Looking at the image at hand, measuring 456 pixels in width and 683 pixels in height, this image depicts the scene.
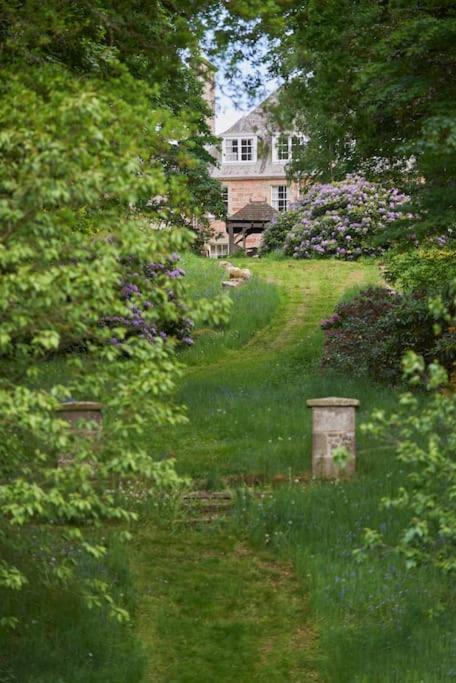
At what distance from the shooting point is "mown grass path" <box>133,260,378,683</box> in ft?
32.1

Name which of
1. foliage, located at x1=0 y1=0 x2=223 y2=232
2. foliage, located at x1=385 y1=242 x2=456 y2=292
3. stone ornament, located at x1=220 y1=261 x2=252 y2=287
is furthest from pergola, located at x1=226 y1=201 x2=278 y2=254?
foliage, located at x1=0 y1=0 x2=223 y2=232

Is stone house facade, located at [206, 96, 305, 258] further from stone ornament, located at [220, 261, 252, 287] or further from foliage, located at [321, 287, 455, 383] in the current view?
foliage, located at [321, 287, 455, 383]

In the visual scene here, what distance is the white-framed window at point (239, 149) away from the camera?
6188cm

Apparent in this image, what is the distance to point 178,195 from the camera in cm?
1054

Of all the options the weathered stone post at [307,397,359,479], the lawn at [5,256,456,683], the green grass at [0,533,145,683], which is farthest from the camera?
the weathered stone post at [307,397,359,479]

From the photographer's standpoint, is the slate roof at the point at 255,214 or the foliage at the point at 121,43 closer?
the foliage at the point at 121,43

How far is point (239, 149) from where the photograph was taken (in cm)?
6228

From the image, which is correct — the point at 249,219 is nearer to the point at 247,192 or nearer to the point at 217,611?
the point at 247,192

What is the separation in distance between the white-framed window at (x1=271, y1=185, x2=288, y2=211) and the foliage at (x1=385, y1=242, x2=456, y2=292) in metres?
36.8

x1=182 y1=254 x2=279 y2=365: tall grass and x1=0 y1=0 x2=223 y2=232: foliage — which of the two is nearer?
x1=0 y1=0 x2=223 y2=232: foliage

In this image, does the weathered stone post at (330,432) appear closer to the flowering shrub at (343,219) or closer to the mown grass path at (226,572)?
the mown grass path at (226,572)

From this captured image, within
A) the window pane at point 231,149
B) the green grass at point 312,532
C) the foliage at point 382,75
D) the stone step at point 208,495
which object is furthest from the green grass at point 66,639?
the window pane at point 231,149

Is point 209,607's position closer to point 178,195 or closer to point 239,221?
point 178,195

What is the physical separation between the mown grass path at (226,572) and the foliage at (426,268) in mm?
2624
